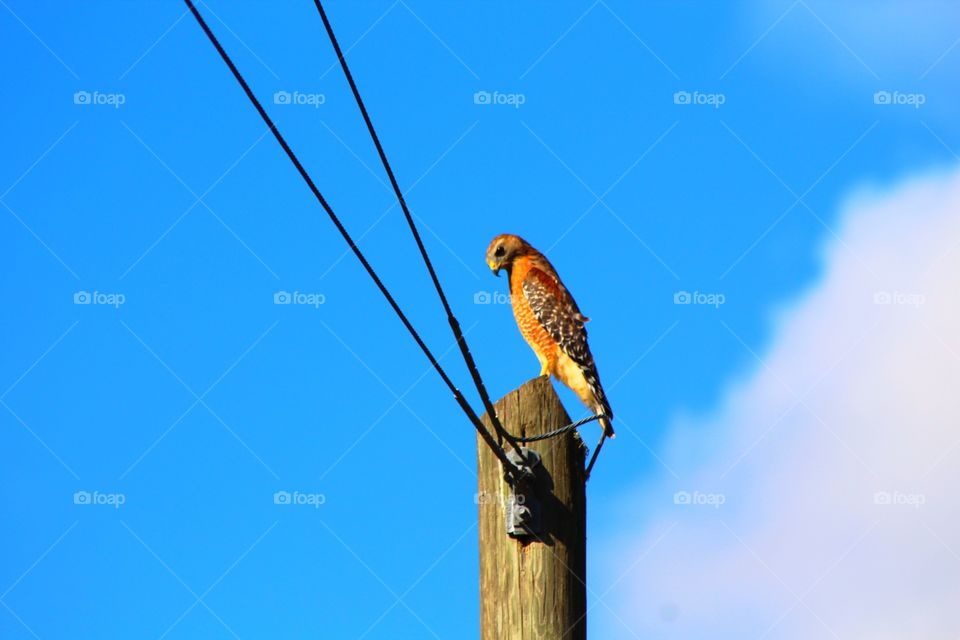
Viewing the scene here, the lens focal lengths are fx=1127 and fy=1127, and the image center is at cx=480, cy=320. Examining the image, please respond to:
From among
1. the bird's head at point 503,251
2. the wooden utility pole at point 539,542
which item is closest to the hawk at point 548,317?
the bird's head at point 503,251

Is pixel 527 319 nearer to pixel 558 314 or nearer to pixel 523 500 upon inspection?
pixel 558 314

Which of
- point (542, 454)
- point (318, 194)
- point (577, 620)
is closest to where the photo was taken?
point (318, 194)

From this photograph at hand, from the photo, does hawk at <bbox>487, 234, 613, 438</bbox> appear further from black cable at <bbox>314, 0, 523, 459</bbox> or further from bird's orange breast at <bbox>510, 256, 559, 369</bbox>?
black cable at <bbox>314, 0, 523, 459</bbox>

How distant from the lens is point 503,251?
904 centimetres

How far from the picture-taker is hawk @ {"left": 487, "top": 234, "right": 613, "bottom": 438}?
8.34 meters

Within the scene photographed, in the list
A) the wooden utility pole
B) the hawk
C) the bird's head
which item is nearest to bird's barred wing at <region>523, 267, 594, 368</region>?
the hawk

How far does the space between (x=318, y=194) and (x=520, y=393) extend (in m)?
1.19

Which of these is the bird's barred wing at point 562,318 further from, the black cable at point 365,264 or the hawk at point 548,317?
the black cable at point 365,264

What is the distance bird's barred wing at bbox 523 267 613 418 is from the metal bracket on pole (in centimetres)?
367

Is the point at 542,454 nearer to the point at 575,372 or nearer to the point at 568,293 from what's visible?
the point at 575,372

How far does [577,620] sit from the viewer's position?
4.17 metres

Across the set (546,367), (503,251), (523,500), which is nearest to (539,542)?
(523,500)

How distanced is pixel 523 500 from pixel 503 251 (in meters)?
4.86

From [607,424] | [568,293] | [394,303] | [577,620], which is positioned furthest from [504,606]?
[568,293]
